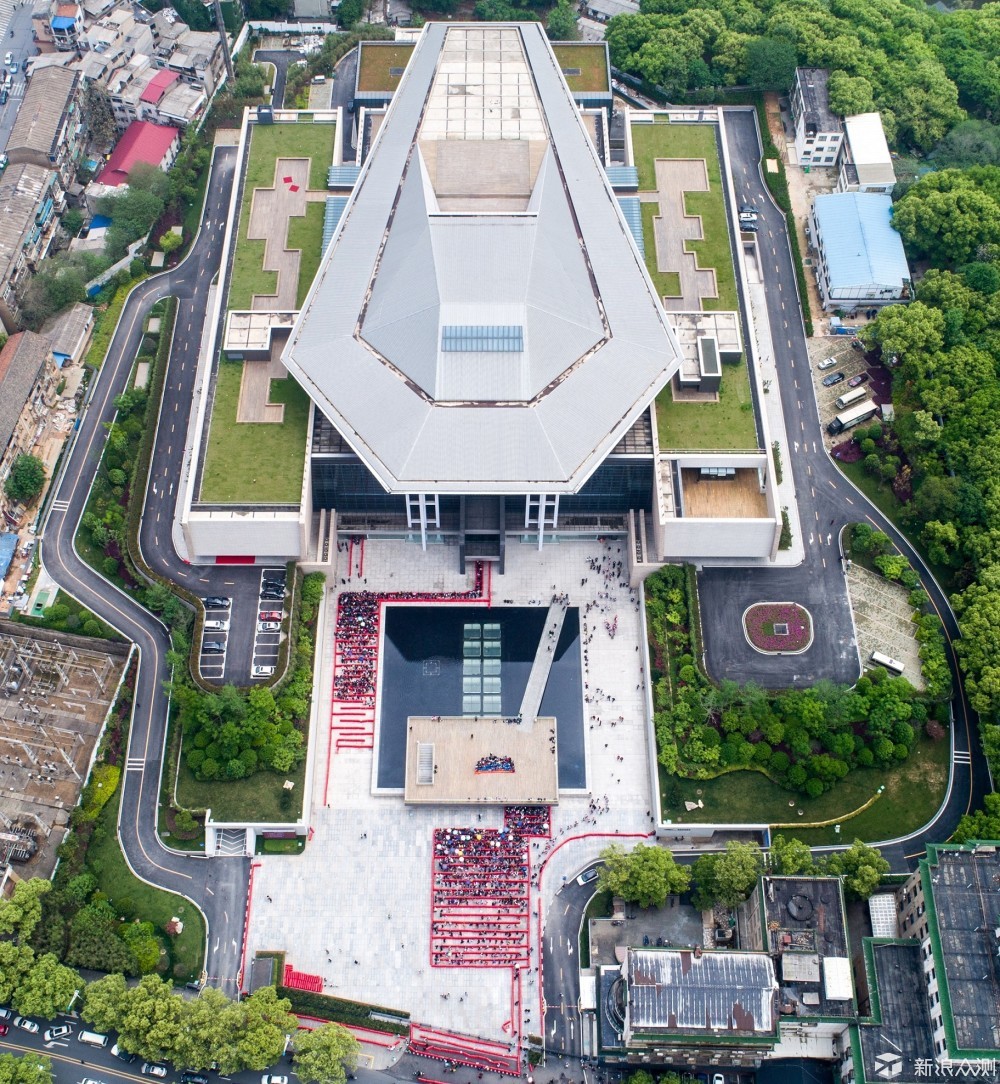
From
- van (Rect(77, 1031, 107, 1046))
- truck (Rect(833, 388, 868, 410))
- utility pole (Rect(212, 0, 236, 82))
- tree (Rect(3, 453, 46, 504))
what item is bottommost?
van (Rect(77, 1031, 107, 1046))

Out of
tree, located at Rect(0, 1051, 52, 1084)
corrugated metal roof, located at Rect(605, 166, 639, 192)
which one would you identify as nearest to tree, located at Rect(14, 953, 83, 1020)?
tree, located at Rect(0, 1051, 52, 1084)

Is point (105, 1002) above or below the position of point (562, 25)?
below

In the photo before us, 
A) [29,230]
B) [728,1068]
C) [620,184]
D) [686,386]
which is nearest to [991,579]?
[686,386]

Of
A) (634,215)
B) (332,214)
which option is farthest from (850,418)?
(332,214)

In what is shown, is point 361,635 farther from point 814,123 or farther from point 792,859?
Result: point 814,123

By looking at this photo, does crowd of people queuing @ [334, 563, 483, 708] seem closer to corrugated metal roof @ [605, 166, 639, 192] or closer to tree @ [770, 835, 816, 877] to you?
tree @ [770, 835, 816, 877]
